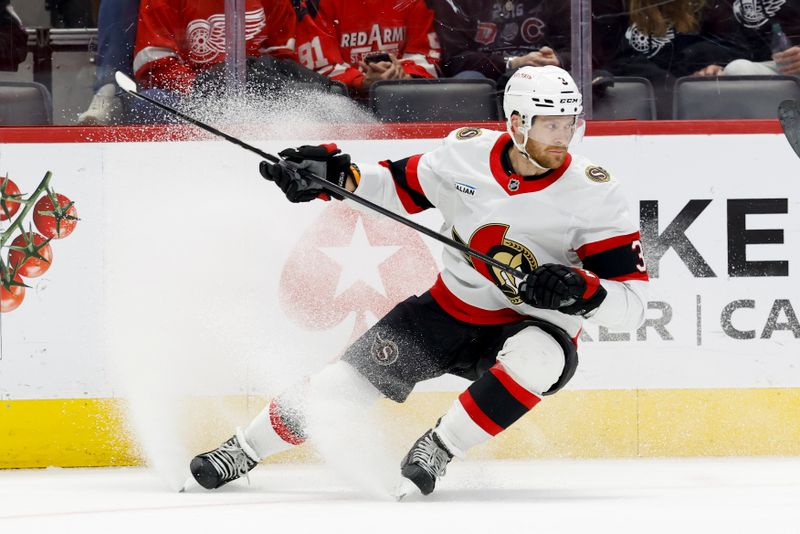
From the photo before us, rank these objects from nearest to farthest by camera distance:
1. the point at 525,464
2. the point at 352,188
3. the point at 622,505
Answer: the point at 622,505 < the point at 352,188 < the point at 525,464

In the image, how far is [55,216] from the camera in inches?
151

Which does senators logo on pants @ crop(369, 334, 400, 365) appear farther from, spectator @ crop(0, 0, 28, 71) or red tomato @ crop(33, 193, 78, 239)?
spectator @ crop(0, 0, 28, 71)

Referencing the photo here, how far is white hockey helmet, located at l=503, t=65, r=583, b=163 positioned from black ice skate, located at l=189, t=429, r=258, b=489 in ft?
3.33

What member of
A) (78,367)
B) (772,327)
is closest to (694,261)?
(772,327)

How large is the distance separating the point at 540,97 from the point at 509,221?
312mm

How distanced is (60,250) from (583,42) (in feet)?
5.48

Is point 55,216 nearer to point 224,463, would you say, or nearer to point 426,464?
point 224,463

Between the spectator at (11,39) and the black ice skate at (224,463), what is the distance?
4.45 ft

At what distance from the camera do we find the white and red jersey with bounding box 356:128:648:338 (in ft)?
10.1

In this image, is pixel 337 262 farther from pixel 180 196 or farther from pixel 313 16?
pixel 313 16

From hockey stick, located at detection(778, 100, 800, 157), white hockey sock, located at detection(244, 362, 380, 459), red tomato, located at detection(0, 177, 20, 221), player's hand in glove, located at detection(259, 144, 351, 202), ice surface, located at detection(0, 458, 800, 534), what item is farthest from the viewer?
hockey stick, located at detection(778, 100, 800, 157)

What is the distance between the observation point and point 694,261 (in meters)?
3.91

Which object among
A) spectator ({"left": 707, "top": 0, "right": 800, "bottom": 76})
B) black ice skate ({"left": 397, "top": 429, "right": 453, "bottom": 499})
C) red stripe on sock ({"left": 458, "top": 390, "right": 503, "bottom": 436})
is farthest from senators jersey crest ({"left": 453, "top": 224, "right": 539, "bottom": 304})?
spectator ({"left": 707, "top": 0, "right": 800, "bottom": 76})

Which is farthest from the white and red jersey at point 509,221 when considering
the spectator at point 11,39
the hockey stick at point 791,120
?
the spectator at point 11,39
